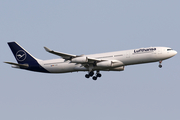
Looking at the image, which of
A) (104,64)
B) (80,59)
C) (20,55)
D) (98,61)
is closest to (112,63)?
(104,64)

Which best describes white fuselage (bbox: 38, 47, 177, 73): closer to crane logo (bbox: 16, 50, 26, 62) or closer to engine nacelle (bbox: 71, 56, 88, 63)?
engine nacelle (bbox: 71, 56, 88, 63)

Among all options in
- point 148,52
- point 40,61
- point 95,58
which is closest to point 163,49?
point 148,52

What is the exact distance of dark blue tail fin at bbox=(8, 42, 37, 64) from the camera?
6456 centimetres

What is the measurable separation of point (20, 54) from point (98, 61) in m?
17.0

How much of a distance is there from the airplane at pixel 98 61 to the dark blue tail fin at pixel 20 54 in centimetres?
79

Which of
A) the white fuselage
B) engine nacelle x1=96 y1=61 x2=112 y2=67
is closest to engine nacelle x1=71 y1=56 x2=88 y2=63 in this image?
the white fuselage

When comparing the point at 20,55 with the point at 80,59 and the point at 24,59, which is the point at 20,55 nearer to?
the point at 24,59

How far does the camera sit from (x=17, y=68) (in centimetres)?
6375

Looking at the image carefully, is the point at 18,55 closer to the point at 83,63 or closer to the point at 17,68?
the point at 17,68

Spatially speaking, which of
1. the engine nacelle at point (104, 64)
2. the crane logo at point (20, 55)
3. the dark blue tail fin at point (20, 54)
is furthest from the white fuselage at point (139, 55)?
the crane logo at point (20, 55)

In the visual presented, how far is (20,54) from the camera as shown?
65062 millimetres

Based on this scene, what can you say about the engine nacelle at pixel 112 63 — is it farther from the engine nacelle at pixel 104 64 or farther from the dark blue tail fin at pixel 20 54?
the dark blue tail fin at pixel 20 54

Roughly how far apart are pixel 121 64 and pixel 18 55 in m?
21.4

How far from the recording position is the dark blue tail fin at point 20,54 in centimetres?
6456
